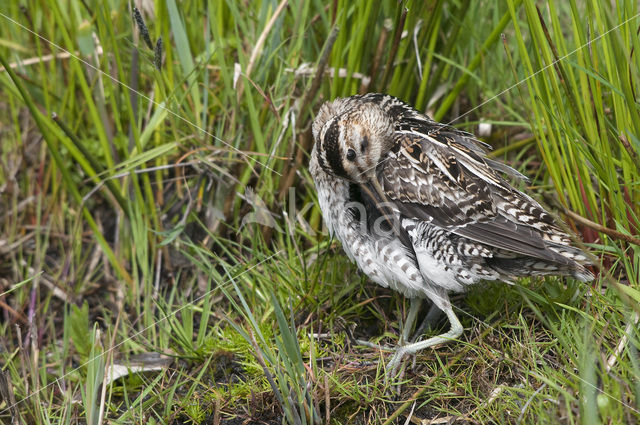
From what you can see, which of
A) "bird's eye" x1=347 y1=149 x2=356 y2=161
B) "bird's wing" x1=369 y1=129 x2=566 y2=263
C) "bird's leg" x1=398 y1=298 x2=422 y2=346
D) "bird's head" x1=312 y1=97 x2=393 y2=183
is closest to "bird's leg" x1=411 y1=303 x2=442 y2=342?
"bird's leg" x1=398 y1=298 x2=422 y2=346

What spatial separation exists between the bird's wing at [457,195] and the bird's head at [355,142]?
84mm

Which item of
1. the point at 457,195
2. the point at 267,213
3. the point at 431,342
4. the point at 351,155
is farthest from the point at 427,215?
the point at 267,213

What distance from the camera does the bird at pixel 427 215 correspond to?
3.36 m

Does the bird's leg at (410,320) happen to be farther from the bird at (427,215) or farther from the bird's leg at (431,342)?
the bird's leg at (431,342)

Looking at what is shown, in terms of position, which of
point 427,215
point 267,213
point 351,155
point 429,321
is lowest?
point 429,321

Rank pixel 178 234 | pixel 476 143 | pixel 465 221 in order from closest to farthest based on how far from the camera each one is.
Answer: pixel 465 221 → pixel 476 143 → pixel 178 234

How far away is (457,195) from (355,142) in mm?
574

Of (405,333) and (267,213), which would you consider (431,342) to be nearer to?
(405,333)

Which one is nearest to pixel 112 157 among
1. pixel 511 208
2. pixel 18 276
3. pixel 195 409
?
pixel 18 276

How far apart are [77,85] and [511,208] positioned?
3220 mm

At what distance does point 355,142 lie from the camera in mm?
3506

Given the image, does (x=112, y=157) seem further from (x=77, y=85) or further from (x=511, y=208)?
(x=511, y=208)

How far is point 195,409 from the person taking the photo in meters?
3.53

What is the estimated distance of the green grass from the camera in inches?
133
